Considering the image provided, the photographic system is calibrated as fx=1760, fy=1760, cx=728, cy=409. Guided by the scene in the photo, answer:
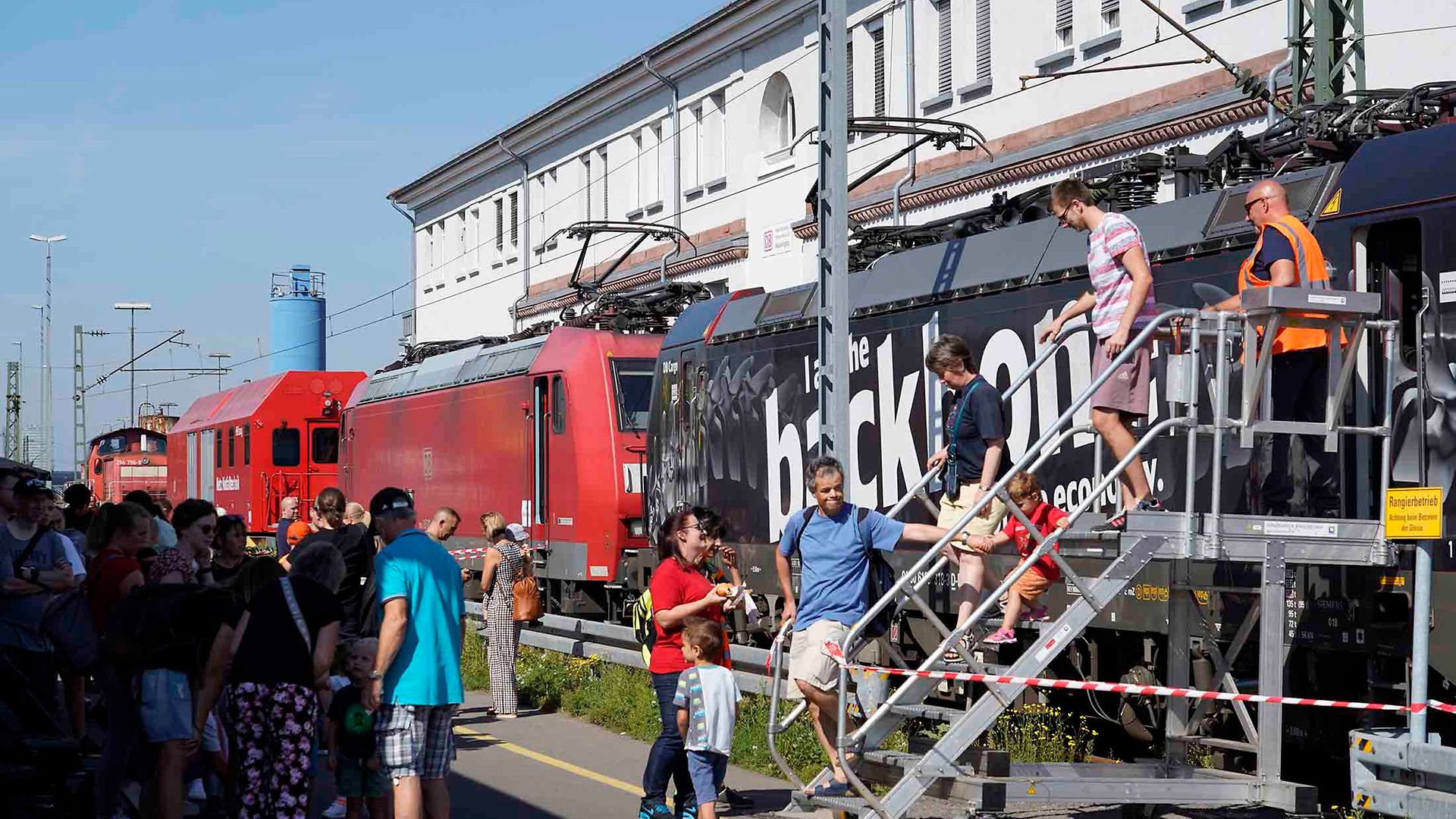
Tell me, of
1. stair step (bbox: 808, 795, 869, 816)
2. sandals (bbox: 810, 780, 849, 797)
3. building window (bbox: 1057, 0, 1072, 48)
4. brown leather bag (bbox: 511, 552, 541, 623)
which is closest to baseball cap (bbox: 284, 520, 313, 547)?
brown leather bag (bbox: 511, 552, 541, 623)

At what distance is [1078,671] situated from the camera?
11.8 metres

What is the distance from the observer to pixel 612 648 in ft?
50.7

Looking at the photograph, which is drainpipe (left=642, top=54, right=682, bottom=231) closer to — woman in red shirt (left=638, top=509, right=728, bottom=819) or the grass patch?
the grass patch

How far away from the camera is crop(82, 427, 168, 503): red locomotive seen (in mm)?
49344

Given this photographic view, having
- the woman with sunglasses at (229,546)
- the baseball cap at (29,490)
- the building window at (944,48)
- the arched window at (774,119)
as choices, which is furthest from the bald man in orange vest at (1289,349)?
the arched window at (774,119)

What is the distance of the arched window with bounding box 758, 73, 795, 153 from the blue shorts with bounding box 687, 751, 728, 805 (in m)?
23.4

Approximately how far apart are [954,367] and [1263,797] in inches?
110

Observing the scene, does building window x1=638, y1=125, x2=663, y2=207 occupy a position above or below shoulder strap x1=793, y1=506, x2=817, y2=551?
above

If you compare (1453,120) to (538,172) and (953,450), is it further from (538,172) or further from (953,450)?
(538,172)

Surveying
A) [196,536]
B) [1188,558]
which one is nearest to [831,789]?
[1188,558]

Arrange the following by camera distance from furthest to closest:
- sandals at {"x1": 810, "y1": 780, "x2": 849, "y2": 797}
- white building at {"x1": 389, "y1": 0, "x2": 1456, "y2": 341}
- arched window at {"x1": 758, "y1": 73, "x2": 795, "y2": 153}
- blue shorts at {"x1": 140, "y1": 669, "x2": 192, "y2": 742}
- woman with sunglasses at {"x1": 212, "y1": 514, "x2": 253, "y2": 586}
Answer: arched window at {"x1": 758, "y1": 73, "x2": 795, "y2": 153} → white building at {"x1": 389, "y1": 0, "x2": 1456, "y2": 341} → woman with sunglasses at {"x1": 212, "y1": 514, "x2": 253, "y2": 586} → blue shorts at {"x1": 140, "y1": 669, "x2": 192, "y2": 742} → sandals at {"x1": 810, "y1": 780, "x2": 849, "y2": 797}

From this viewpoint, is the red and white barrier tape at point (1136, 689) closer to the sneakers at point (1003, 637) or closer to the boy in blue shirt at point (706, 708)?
the boy in blue shirt at point (706, 708)

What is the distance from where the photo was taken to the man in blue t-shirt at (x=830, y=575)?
9.08m

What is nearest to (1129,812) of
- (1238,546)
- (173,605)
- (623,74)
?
(1238,546)
